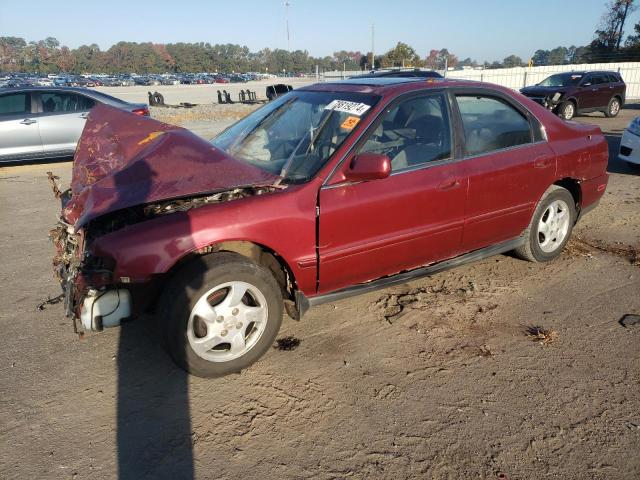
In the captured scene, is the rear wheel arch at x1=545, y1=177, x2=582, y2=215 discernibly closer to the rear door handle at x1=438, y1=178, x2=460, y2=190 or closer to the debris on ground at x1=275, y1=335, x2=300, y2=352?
the rear door handle at x1=438, y1=178, x2=460, y2=190

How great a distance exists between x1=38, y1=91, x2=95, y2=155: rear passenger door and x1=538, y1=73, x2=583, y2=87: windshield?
568 inches

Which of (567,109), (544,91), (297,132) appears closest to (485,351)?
(297,132)

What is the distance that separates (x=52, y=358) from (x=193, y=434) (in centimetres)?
130

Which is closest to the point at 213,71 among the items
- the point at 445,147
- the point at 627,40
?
the point at 627,40

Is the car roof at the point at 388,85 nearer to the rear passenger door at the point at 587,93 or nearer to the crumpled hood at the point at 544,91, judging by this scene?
the crumpled hood at the point at 544,91

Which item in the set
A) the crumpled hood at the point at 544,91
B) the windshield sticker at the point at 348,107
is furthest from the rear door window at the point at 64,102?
the crumpled hood at the point at 544,91

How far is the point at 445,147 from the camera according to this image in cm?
357

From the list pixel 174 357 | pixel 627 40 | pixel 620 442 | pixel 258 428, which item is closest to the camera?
pixel 620 442

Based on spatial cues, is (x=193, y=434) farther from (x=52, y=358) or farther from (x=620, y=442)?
(x=620, y=442)

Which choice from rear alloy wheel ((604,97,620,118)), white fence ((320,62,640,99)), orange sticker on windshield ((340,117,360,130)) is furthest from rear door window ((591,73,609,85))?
orange sticker on windshield ((340,117,360,130))

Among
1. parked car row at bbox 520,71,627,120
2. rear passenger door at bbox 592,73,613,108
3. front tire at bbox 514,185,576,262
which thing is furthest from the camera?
rear passenger door at bbox 592,73,613,108

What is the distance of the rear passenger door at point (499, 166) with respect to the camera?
12.1ft

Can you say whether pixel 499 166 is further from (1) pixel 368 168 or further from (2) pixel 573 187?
(1) pixel 368 168

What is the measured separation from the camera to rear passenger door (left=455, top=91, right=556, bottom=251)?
369 centimetres
